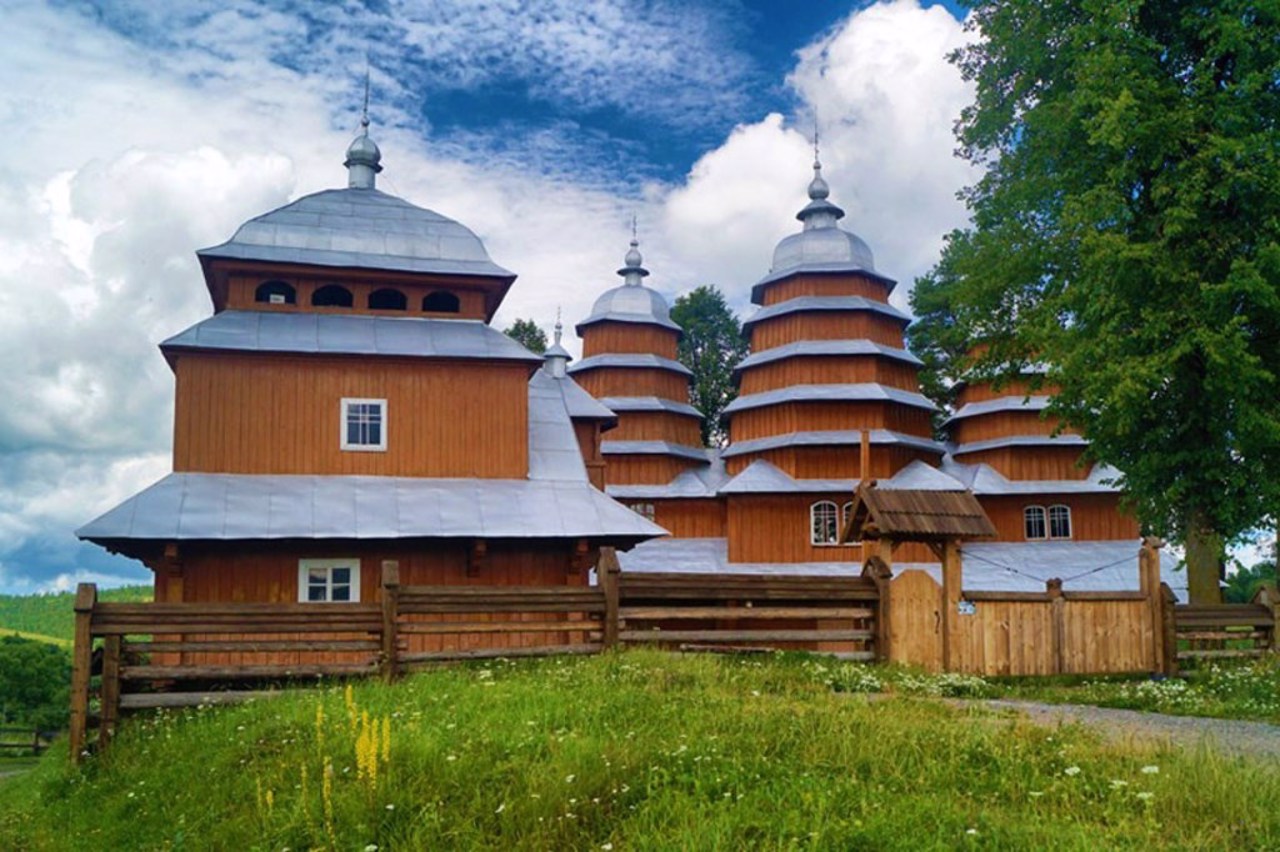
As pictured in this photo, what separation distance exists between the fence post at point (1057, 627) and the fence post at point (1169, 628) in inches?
66.8

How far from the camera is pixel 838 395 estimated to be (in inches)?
1271

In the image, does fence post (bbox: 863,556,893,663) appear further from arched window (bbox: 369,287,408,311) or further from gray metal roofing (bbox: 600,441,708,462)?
gray metal roofing (bbox: 600,441,708,462)

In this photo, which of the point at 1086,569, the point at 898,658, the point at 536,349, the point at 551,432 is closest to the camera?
the point at 898,658

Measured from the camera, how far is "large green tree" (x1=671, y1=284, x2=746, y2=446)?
163 feet

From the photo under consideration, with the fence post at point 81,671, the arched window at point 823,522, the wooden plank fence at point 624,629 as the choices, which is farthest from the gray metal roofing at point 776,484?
the fence post at point 81,671

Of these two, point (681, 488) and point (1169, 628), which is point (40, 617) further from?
point (1169, 628)

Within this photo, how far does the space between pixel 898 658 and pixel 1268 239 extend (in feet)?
32.6

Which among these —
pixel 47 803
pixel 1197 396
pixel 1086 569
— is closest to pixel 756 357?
pixel 1086 569

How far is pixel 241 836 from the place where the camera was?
24.9 feet

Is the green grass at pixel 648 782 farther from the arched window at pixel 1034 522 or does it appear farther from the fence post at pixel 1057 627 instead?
the arched window at pixel 1034 522

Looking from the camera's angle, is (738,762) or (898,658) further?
(898,658)

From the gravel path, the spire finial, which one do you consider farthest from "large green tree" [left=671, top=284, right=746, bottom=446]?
the gravel path

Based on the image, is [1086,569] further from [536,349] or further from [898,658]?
[536,349]

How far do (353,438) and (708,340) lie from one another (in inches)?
1303
